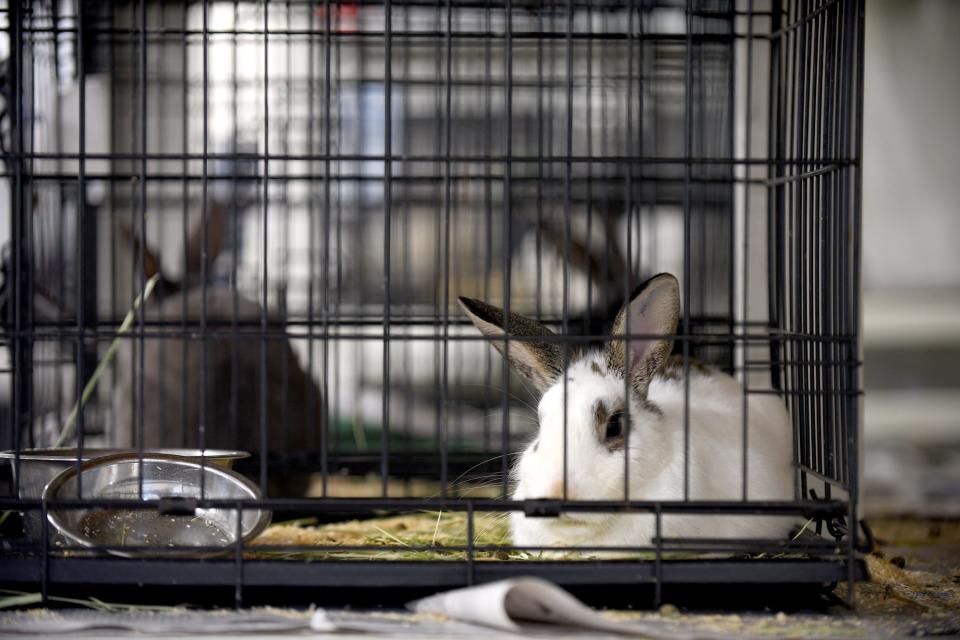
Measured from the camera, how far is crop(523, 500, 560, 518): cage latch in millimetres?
1771

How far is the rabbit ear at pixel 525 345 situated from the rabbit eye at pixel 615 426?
18 cm

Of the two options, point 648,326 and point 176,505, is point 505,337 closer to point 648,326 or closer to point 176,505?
point 648,326

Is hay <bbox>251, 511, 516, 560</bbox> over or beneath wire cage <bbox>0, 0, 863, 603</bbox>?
beneath

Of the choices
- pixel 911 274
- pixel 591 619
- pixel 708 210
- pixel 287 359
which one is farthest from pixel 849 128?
pixel 911 274

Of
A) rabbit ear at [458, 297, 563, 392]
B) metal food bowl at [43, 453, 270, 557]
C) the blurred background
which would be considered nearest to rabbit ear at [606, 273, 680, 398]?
rabbit ear at [458, 297, 563, 392]

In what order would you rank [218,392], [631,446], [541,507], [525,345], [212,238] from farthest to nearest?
[212,238], [218,392], [525,345], [631,446], [541,507]

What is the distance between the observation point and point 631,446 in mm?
2045

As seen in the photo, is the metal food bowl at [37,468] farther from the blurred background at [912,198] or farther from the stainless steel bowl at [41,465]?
the blurred background at [912,198]

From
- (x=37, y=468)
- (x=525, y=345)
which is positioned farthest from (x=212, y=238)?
(x=525, y=345)

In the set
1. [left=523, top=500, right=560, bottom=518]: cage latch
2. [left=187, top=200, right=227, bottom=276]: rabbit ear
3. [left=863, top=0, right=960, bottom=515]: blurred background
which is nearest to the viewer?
[left=523, top=500, right=560, bottom=518]: cage latch

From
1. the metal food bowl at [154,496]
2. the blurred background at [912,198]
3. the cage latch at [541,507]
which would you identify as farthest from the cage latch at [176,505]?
the blurred background at [912,198]

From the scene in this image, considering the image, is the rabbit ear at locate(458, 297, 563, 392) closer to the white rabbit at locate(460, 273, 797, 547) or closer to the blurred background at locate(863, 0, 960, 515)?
the white rabbit at locate(460, 273, 797, 547)

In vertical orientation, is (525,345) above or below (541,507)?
above

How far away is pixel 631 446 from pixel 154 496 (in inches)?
33.6
